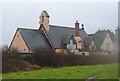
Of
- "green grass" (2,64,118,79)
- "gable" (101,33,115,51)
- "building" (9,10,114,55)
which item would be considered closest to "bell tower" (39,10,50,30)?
"building" (9,10,114,55)

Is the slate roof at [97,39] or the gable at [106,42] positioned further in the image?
the gable at [106,42]

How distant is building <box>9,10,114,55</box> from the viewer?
44.7m

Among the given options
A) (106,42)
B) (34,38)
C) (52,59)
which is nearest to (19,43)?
(34,38)

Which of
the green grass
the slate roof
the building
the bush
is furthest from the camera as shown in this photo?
the slate roof

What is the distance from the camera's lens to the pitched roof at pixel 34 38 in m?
43.8

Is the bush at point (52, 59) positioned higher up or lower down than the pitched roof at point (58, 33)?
lower down

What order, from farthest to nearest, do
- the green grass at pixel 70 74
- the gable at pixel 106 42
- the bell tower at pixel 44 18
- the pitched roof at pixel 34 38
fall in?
the gable at pixel 106 42 < the bell tower at pixel 44 18 < the pitched roof at pixel 34 38 < the green grass at pixel 70 74

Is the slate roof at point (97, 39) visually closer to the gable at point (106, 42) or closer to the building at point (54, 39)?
the building at point (54, 39)

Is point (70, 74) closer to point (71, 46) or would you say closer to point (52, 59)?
point (52, 59)

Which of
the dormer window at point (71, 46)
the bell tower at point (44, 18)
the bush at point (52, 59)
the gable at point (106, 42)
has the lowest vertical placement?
the bush at point (52, 59)

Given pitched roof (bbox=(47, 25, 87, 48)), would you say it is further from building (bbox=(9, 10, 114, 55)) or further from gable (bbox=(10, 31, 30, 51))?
gable (bbox=(10, 31, 30, 51))

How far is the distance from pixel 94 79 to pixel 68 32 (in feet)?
125

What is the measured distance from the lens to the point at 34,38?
45781 mm

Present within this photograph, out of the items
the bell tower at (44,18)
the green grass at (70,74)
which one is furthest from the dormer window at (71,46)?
the green grass at (70,74)
